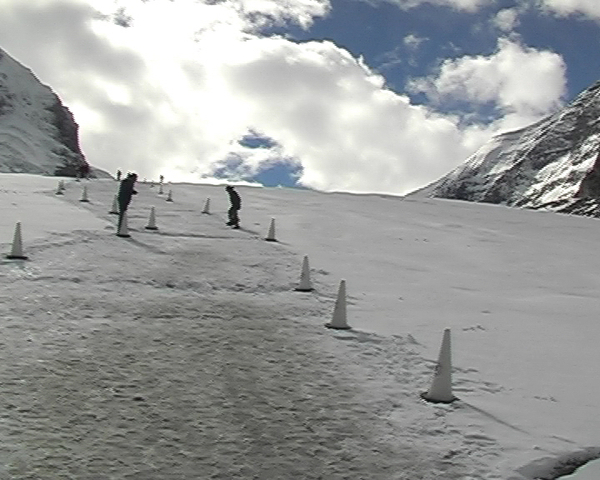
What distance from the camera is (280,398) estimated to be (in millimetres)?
7289

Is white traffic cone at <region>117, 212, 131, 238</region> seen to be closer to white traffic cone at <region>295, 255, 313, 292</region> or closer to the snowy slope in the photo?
the snowy slope

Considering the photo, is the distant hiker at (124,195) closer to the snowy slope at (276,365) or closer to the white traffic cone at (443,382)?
the snowy slope at (276,365)

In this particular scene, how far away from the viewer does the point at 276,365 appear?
27.5ft

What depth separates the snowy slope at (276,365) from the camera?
6.01m

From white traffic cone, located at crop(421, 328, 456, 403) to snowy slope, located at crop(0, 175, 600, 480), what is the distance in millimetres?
168

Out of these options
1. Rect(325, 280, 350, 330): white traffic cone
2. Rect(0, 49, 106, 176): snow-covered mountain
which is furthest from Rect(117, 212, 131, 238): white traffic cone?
Rect(0, 49, 106, 176): snow-covered mountain

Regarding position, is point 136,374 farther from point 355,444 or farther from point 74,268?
point 74,268

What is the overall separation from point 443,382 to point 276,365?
6.20ft

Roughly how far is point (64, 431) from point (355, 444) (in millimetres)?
2429

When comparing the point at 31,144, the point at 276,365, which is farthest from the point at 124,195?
the point at 31,144

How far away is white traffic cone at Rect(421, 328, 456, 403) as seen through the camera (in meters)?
7.70

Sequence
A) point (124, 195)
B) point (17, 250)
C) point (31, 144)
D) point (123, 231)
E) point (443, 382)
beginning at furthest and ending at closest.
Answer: point (31, 144)
point (124, 195)
point (123, 231)
point (17, 250)
point (443, 382)

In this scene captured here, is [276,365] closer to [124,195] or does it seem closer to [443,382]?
[443,382]

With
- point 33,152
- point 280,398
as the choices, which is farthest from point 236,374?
point 33,152
